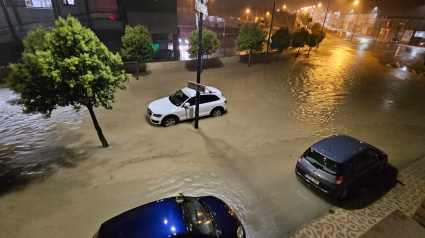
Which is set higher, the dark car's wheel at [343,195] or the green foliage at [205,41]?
the green foliage at [205,41]

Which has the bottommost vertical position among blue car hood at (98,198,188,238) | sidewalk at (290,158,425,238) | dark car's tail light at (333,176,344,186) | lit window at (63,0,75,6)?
sidewalk at (290,158,425,238)

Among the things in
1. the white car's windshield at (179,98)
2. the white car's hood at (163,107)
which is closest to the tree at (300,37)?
the white car's windshield at (179,98)

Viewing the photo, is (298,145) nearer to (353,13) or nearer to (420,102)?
(420,102)

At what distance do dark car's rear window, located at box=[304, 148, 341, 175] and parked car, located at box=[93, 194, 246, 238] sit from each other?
3166 mm

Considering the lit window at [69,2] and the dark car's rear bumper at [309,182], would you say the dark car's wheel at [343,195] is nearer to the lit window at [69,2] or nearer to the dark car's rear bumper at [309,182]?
the dark car's rear bumper at [309,182]

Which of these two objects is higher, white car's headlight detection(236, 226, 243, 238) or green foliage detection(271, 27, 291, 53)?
green foliage detection(271, 27, 291, 53)

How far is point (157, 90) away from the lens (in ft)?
47.1

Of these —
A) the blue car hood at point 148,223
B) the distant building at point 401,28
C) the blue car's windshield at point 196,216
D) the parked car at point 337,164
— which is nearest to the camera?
the blue car hood at point 148,223

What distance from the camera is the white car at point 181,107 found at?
9.54 m

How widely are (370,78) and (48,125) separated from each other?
25307 mm

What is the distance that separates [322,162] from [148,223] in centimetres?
499

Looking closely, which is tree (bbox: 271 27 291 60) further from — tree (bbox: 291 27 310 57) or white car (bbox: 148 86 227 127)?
white car (bbox: 148 86 227 127)

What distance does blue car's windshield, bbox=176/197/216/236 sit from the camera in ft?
12.5

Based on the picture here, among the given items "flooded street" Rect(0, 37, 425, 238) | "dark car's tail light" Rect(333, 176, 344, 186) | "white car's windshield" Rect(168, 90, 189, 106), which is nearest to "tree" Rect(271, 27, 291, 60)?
"flooded street" Rect(0, 37, 425, 238)
